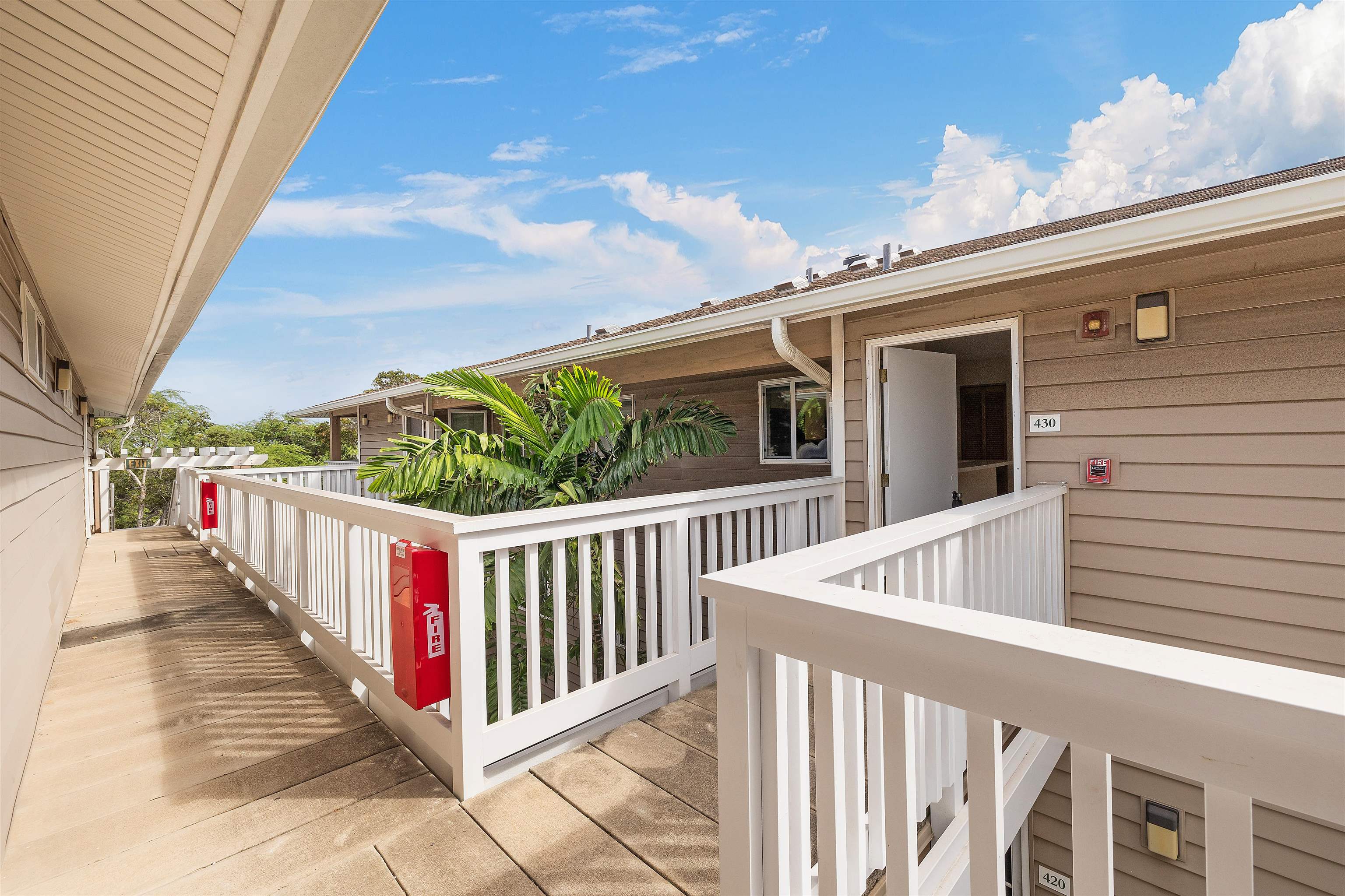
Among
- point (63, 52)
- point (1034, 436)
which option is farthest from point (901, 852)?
point (1034, 436)

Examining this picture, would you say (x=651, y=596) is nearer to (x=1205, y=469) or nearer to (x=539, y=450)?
(x=539, y=450)

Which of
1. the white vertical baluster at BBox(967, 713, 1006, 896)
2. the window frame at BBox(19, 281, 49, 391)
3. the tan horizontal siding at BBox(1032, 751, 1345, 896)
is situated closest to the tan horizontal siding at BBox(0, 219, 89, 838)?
the window frame at BBox(19, 281, 49, 391)

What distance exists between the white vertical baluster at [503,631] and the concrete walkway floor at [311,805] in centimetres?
29

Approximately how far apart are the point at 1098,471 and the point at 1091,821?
2998 mm

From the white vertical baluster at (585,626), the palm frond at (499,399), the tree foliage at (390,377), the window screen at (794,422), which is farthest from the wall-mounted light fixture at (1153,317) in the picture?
the tree foliage at (390,377)

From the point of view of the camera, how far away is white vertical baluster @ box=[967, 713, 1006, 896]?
0.89 metres

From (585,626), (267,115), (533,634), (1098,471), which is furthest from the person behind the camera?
(1098,471)

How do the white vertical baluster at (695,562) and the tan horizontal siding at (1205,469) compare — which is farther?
the white vertical baluster at (695,562)

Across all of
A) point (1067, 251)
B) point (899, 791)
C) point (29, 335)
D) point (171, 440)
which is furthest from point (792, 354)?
point (171, 440)

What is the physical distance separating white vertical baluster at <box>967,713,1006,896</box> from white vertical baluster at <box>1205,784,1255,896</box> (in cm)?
23

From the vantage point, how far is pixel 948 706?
3.85 feet

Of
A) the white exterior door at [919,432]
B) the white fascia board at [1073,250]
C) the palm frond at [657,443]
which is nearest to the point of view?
the white fascia board at [1073,250]

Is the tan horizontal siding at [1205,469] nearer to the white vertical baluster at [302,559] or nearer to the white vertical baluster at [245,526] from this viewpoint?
the white vertical baluster at [302,559]

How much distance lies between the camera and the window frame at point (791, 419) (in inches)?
203
